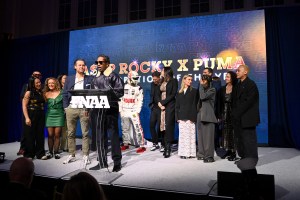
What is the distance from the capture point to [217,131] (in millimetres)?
5301

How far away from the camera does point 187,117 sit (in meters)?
4.70

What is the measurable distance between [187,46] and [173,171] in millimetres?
4272

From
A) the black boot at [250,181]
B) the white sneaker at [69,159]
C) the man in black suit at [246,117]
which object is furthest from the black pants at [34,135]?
the black boot at [250,181]

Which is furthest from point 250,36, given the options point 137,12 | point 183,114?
point 137,12

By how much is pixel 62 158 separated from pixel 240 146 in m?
3.09

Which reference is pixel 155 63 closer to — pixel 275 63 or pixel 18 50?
pixel 275 63

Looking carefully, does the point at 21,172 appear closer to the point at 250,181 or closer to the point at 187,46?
the point at 250,181

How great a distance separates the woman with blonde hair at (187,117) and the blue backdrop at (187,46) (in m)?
2.33

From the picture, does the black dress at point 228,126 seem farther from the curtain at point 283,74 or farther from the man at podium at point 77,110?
the man at podium at point 77,110

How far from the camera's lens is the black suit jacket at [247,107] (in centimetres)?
350

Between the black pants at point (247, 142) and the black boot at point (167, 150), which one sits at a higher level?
the black pants at point (247, 142)

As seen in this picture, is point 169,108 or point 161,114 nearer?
point 169,108

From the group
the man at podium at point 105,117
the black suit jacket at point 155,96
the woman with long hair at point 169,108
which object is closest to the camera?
the man at podium at point 105,117

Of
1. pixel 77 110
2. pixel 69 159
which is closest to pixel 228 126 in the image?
pixel 77 110
